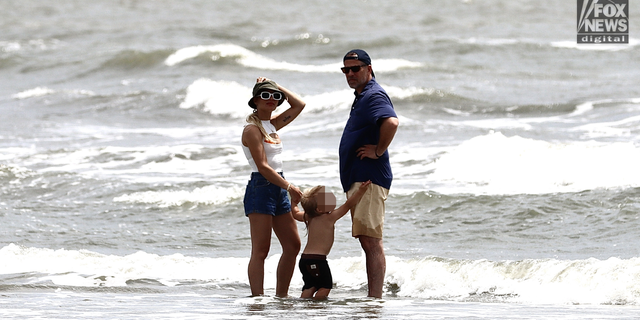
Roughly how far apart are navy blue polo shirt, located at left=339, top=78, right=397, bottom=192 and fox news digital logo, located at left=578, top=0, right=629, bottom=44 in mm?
26604

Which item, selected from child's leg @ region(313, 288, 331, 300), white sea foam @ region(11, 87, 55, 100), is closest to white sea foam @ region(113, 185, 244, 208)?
child's leg @ region(313, 288, 331, 300)

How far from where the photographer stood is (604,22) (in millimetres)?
31125

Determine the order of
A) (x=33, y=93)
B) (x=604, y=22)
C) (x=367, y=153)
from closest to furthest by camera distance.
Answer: (x=367, y=153) → (x=33, y=93) → (x=604, y=22)

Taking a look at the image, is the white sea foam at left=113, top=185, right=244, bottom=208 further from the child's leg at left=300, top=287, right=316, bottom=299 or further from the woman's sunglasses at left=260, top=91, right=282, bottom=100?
the woman's sunglasses at left=260, top=91, right=282, bottom=100

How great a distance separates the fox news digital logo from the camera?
30666mm

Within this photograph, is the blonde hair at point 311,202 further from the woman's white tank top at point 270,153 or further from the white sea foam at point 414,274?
the white sea foam at point 414,274

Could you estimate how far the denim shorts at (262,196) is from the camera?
5836mm

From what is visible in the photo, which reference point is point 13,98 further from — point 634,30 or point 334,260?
point 634,30

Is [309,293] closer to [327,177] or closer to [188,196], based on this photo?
[188,196]

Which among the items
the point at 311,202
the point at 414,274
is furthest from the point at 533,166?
the point at 311,202

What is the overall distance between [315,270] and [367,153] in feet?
2.81

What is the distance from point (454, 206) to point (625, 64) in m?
19.2

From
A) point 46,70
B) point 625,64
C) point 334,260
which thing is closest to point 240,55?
point 46,70

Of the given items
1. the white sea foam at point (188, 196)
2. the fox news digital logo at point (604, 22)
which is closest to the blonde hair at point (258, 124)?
the white sea foam at point (188, 196)
